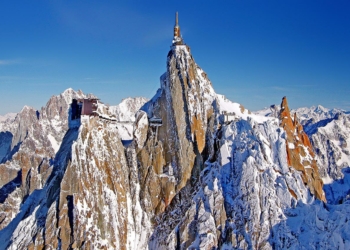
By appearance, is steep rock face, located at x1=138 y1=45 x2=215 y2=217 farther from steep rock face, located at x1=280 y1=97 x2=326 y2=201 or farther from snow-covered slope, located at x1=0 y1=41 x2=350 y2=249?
steep rock face, located at x1=280 y1=97 x2=326 y2=201

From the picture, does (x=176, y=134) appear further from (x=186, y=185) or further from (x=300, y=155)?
(x=300, y=155)

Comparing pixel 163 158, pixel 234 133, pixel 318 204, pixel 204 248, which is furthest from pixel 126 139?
pixel 318 204

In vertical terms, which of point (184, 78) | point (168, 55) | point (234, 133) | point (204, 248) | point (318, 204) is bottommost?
point (204, 248)

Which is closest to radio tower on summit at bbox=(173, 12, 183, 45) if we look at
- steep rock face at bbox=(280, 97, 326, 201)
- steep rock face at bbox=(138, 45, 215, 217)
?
steep rock face at bbox=(138, 45, 215, 217)

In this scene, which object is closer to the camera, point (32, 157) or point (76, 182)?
point (76, 182)

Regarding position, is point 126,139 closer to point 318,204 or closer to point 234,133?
point 234,133

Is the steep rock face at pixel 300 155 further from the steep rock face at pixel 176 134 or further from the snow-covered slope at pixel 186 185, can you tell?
the steep rock face at pixel 176 134

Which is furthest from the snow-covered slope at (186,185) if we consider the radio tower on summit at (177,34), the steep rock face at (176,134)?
the radio tower on summit at (177,34)

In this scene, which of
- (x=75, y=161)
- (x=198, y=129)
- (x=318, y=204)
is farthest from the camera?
(x=198, y=129)

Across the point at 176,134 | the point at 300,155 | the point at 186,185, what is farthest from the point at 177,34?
the point at 300,155
